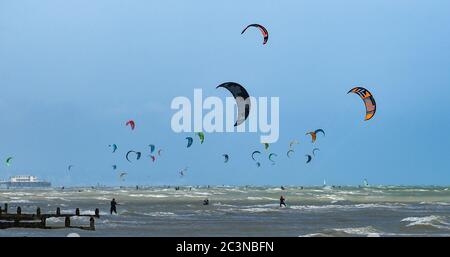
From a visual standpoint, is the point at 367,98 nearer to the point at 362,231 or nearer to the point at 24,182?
the point at 362,231

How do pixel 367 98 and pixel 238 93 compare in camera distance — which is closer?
pixel 238 93

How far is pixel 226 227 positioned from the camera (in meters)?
22.3

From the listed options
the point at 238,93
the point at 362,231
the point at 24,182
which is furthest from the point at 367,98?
the point at 24,182

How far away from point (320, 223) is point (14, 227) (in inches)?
412

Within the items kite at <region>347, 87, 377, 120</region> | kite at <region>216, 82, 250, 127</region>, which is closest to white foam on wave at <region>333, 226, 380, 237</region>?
kite at <region>347, 87, 377, 120</region>

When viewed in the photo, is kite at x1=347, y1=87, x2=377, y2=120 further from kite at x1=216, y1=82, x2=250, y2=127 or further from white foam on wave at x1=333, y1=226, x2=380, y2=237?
kite at x1=216, y1=82, x2=250, y2=127

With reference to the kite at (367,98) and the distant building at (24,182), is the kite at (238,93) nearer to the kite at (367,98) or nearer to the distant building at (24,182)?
the kite at (367,98)

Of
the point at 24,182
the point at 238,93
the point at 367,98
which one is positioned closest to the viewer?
the point at 238,93

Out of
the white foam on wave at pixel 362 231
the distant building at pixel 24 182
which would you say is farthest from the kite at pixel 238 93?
the distant building at pixel 24 182
